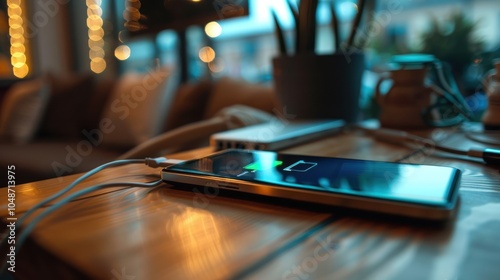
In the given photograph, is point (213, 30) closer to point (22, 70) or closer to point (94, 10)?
point (94, 10)

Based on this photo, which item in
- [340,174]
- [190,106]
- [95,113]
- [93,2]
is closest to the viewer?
[340,174]

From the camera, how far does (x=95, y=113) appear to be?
2.16 m

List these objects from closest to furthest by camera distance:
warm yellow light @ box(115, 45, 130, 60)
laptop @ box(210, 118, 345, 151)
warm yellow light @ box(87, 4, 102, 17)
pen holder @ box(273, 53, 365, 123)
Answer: laptop @ box(210, 118, 345, 151), pen holder @ box(273, 53, 365, 123), warm yellow light @ box(115, 45, 130, 60), warm yellow light @ box(87, 4, 102, 17)

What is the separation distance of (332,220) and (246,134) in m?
0.38

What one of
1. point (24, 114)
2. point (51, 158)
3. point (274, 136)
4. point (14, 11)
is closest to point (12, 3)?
point (14, 11)

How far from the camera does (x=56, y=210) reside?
0.34 m

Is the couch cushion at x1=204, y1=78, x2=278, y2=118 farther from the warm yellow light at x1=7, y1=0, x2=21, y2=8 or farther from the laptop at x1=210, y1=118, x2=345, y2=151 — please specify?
the warm yellow light at x1=7, y1=0, x2=21, y2=8

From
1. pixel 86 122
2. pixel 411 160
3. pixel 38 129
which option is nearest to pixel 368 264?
pixel 411 160

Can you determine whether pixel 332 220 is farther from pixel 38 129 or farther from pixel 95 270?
pixel 38 129

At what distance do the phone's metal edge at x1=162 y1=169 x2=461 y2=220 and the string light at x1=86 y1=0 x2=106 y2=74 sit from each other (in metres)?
3.24

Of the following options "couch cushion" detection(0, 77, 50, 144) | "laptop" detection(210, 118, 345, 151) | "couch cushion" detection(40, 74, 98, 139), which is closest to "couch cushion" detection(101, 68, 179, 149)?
"couch cushion" detection(40, 74, 98, 139)

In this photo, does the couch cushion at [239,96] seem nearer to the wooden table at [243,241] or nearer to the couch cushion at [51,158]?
the couch cushion at [51,158]

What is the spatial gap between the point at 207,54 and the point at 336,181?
2.01 meters

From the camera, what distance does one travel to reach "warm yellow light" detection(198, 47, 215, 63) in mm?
2264
